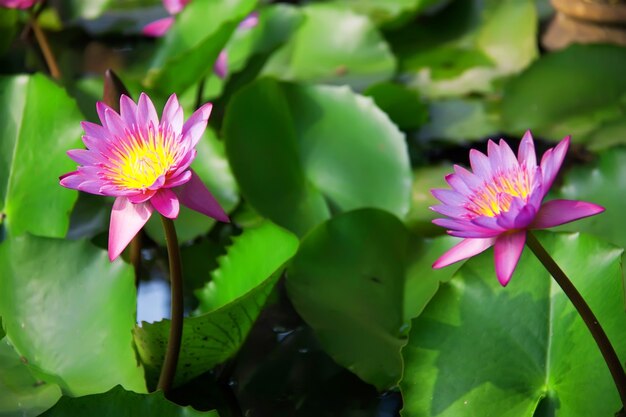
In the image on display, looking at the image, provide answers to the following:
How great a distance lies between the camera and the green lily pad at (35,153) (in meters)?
1.12

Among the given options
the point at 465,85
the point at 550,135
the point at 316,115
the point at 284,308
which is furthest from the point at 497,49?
the point at 284,308

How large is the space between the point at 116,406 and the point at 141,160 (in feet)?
0.82

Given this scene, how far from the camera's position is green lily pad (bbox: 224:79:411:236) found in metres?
1.26

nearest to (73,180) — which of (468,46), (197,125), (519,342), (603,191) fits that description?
(197,125)

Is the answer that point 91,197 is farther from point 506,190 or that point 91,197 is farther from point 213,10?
→ point 506,190

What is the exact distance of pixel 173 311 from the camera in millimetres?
881

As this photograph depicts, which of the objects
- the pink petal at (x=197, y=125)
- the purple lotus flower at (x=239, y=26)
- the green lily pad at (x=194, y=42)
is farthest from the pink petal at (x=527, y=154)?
the purple lotus flower at (x=239, y=26)

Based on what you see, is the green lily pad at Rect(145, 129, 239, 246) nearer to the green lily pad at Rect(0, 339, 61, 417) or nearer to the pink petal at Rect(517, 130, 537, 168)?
the green lily pad at Rect(0, 339, 61, 417)

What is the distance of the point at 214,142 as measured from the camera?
1.33 meters

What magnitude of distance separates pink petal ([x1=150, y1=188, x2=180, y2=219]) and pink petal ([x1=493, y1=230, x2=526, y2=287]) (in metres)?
0.28

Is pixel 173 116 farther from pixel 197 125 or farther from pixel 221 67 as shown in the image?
pixel 221 67

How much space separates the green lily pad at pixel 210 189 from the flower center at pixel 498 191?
58cm

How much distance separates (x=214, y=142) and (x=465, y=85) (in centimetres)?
59

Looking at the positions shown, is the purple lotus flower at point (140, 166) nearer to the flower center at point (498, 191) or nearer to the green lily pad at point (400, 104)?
the flower center at point (498, 191)
